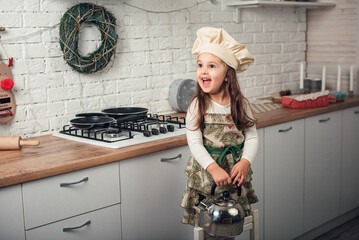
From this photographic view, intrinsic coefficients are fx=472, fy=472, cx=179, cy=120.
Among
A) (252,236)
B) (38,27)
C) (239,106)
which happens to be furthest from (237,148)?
(38,27)

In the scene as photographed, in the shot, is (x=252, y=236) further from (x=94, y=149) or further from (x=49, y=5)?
(x=49, y=5)

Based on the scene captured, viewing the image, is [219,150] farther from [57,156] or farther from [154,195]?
[57,156]

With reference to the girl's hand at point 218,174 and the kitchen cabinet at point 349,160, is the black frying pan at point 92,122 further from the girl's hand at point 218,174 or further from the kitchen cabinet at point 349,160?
the kitchen cabinet at point 349,160

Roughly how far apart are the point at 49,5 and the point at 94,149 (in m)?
0.88

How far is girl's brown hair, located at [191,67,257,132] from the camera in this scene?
201 centimetres

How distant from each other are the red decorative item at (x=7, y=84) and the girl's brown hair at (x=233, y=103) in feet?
3.18

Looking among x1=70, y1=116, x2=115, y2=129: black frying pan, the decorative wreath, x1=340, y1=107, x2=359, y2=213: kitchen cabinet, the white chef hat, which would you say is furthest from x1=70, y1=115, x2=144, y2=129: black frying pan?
x1=340, y1=107, x2=359, y2=213: kitchen cabinet

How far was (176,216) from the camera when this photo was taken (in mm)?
2422

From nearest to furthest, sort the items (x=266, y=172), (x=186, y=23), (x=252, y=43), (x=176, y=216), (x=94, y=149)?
(x=94, y=149) → (x=176, y=216) → (x=266, y=172) → (x=186, y=23) → (x=252, y=43)

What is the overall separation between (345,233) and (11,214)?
249 cm

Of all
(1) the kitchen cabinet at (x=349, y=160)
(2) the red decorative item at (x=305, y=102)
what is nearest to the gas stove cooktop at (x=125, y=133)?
(2) the red decorative item at (x=305, y=102)

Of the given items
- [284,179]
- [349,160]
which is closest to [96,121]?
[284,179]

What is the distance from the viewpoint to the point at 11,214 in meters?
1.82

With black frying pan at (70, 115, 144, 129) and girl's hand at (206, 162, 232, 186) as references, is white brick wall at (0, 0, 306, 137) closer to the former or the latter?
black frying pan at (70, 115, 144, 129)
